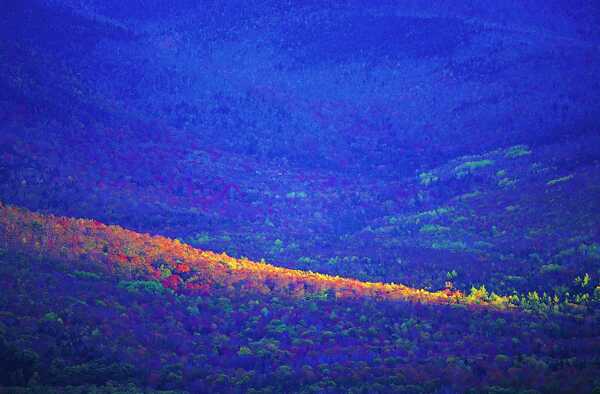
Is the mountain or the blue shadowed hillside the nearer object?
the mountain

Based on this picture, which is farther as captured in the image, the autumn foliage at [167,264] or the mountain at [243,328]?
the autumn foliage at [167,264]

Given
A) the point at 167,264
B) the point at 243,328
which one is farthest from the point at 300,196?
the point at 243,328

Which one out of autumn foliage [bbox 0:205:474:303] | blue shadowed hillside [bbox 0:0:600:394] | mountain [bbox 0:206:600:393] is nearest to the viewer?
mountain [bbox 0:206:600:393]

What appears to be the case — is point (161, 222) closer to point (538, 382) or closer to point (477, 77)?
point (538, 382)

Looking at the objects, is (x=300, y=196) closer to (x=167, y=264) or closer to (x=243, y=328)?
(x=167, y=264)

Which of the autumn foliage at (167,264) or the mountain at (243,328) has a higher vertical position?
the autumn foliage at (167,264)

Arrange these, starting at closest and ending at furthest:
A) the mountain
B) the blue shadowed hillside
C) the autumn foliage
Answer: the mountain
the blue shadowed hillside
the autumn foliage

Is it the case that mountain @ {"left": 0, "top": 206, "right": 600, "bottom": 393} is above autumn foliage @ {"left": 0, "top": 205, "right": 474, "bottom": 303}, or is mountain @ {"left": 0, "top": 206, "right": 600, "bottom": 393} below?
below

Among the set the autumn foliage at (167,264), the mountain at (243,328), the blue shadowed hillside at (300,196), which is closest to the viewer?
the mountain at (243,328)

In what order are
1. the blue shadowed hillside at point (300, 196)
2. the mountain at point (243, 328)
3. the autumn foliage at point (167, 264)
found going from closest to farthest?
the mountain at point (243, 328), the blue shadowed hillside at point (300, 196), the autumn foliage at point (167, 264)
